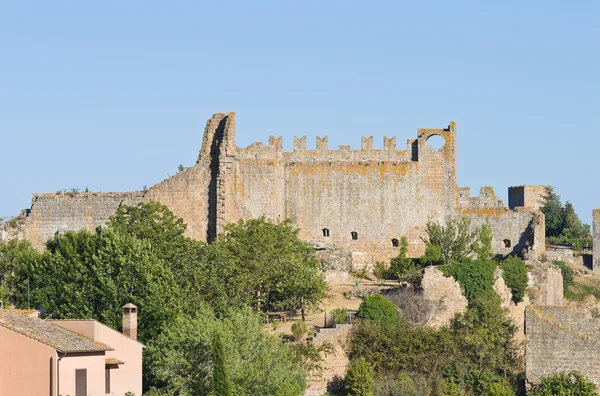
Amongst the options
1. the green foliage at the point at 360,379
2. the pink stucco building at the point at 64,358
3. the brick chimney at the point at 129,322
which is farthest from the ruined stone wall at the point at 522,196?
the pink stucco building at the point at 64,358

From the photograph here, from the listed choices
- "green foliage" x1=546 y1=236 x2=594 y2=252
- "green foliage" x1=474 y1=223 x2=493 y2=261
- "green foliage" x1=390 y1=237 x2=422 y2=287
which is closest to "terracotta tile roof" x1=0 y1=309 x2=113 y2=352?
"green foliage" x1=390 y1=237 x2=422 y2=287

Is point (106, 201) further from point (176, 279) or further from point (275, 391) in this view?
point (275, 391)

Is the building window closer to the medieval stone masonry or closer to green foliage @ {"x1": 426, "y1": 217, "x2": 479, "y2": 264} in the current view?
the medieval stone masonry

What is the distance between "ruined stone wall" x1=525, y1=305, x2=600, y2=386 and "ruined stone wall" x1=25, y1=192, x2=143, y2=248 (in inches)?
774

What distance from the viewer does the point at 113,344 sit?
41438mm

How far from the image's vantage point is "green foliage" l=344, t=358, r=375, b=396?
154 feet

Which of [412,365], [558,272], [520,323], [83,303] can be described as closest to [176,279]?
[83,303]

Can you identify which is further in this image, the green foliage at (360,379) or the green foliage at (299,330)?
the green foliage at (299,330)

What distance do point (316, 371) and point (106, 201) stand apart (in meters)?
15.1

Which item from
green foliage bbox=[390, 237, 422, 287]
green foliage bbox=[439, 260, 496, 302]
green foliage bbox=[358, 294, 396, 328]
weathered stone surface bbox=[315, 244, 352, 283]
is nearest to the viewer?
green foliage bbox=[358, 294, 396, 328]

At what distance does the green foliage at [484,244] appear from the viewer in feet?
196

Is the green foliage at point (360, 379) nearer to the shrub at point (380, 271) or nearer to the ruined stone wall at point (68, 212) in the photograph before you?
the shrub at point (380, 271)

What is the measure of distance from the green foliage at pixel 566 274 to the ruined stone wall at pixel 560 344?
18832mm

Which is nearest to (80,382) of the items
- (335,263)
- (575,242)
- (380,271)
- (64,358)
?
(64,358)
